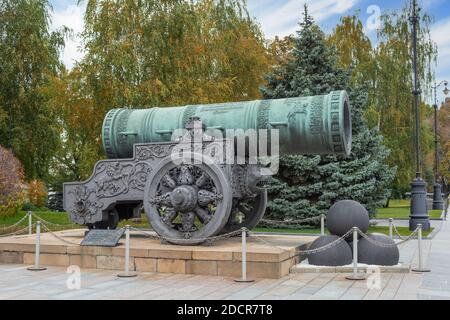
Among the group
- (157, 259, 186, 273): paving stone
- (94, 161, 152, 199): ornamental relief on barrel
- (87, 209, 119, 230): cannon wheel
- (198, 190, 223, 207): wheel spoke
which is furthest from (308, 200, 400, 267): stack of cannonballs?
(87, 209, 119, 230): cannon wheel

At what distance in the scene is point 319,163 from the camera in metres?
15.9

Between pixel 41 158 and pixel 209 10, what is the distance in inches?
374

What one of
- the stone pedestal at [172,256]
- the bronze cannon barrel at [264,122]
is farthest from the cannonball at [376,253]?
the bronze cannon barrel at [264,122]

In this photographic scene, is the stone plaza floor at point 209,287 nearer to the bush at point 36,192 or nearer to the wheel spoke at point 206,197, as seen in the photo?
the wheel spoke at point 206,197

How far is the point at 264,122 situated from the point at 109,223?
320cm

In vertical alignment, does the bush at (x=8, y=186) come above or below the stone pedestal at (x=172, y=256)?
above

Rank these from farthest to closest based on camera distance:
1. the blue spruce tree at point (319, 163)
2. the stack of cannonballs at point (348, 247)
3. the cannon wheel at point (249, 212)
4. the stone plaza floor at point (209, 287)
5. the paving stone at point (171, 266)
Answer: the blue spruce tree at point (319, 163), the cannon wheel at point (249, 212), the stack of cannonballs at point (348, 247), the paving stone at point (171, 266), the stone plaza floor at point (209, 287)

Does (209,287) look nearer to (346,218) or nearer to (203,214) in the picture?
(203,214)

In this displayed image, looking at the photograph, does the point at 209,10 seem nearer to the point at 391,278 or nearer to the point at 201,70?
the point at 201,70

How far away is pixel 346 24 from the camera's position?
2736 centimetres

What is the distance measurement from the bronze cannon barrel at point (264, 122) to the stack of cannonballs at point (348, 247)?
92cm

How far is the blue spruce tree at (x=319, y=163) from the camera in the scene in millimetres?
15430

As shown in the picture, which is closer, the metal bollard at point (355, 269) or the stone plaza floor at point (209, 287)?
the stone plaza floor at point (209, 287)

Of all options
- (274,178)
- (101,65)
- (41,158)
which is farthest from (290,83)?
(41,158)
